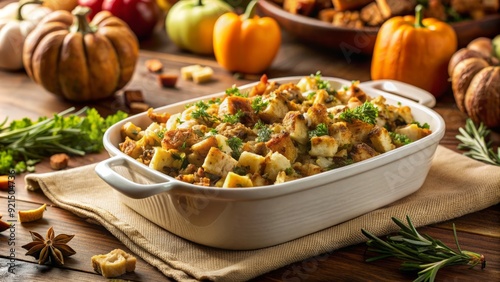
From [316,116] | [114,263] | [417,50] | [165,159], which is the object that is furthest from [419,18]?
[114,263]

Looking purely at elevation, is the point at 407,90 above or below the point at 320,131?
below

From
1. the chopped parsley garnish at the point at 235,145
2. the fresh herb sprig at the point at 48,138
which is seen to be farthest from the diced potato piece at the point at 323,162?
the fresh herb sprig at the point at 48,138

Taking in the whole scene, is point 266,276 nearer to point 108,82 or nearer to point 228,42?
point 108,82

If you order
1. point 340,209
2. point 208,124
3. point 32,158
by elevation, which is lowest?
point 32,158

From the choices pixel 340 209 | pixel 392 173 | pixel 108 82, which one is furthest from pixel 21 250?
pixel 108 82

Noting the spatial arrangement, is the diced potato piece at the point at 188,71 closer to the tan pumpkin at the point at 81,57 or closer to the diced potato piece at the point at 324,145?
the tan pumpkin at the point at 81,57

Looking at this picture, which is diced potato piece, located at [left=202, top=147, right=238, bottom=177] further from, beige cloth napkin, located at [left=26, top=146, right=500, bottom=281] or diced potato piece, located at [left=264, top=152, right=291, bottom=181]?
beige cloth napkin, located at [left=26, top=146, right=500, bottom=281]

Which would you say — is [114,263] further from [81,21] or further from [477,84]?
[477,84]
